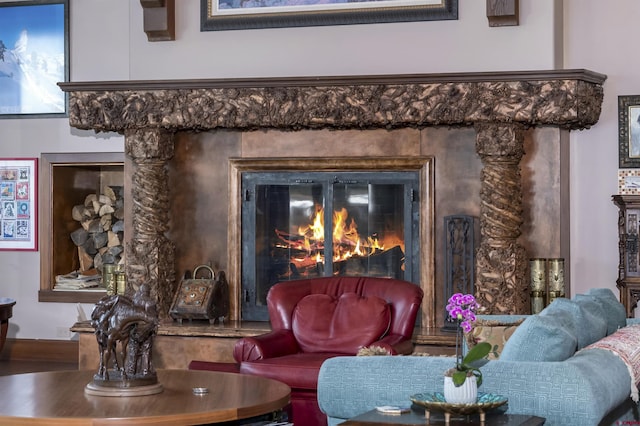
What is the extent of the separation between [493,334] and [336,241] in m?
2.80

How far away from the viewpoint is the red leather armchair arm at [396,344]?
20.1 feet

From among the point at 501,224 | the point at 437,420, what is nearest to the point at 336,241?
the point at 501,224

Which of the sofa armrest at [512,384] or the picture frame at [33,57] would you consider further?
the picture frame at [33,57]

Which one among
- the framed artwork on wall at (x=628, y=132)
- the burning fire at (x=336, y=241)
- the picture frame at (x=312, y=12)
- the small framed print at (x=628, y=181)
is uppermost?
the picture frame at (x=312, y=12)

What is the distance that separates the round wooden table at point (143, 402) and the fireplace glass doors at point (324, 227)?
3116 millimetres

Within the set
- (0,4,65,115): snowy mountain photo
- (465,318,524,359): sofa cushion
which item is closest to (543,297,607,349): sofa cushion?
(465,318,524,359): sofa cushion

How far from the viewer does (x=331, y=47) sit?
788 centimetres

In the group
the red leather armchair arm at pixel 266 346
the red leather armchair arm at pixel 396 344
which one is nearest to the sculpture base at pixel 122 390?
the red leather armchair arm at pixel 266 346

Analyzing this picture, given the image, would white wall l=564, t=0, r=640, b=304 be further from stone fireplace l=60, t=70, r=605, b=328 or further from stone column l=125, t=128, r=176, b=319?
stone column l=125, t=128, r=176, b=319

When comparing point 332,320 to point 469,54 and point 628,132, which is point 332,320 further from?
point 628,132

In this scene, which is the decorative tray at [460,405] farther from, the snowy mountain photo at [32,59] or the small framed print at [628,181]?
the snowy mountain photo at [32,59]

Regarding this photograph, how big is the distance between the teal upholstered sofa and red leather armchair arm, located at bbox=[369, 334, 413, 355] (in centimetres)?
176

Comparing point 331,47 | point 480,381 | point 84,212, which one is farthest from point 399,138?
point 480,381

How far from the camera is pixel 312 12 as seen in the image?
25.8 ft
